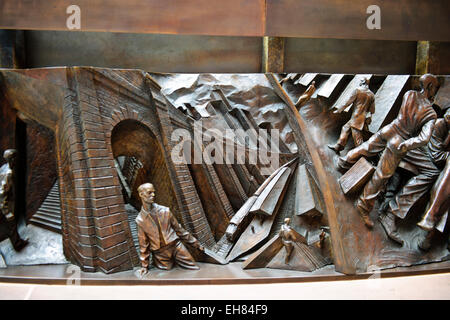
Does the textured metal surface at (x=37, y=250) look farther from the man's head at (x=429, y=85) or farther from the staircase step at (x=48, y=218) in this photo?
the man's head at (x=429, y=85)

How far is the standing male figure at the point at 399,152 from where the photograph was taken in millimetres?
3734

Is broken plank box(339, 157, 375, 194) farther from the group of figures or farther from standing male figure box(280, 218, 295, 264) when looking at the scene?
standing male figure box(280, 218, 295, 264)

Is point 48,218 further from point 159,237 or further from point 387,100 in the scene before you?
point 387,100

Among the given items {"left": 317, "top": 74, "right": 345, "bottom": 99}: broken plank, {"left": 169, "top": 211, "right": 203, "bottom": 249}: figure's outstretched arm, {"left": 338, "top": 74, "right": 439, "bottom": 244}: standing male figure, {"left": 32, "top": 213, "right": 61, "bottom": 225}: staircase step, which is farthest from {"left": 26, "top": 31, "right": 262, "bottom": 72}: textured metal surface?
{"left": 169, "top": 211, "right": 203, "bottom": 249}: figure's outstretched arm

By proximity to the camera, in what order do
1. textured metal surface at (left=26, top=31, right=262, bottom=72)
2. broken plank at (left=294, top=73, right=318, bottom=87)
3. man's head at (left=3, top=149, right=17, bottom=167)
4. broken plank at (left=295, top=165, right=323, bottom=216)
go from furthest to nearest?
textured metal surface at (left=26, top=31, right=262, bottom=72) → broken plank at (left=294, top=73, right=318, bottom=87) → broken plank at (left=295, top=165, right=323, bottom=216) → man's head at (left=3, top=149, right=17, bottom=167)

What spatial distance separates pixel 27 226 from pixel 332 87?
513cm

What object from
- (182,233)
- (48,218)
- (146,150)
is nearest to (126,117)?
(146,150)

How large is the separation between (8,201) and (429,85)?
6.25m

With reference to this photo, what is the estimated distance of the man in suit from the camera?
3428mm

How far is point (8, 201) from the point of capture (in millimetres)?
3689

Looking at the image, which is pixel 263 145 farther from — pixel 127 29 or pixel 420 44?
pixel 420 44

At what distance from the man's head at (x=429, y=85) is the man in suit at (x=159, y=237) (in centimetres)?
407

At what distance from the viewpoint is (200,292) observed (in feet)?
10.6

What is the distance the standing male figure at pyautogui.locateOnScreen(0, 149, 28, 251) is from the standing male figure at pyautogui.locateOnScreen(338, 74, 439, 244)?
15.3 ft
